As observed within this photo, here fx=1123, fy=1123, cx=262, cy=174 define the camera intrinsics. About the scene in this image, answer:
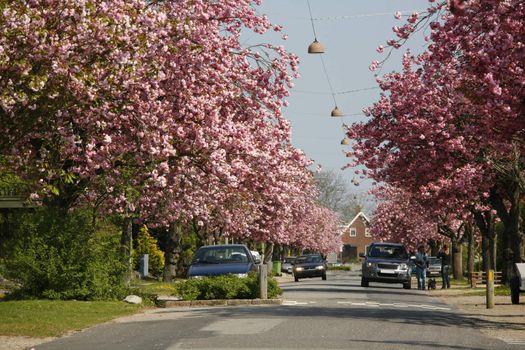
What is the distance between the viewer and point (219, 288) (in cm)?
2766

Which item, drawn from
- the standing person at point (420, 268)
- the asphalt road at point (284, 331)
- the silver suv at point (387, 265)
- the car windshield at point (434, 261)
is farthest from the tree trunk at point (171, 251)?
the car windshield at point (434, 261)

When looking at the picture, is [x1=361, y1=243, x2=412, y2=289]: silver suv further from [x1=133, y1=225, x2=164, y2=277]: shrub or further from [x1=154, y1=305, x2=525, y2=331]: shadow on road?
[x1=133, y1=225, x2=164, y2=277]: shrub

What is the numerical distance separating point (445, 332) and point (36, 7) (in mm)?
8431

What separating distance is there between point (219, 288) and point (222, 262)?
231 centimetres

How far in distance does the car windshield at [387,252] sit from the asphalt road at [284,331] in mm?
20311

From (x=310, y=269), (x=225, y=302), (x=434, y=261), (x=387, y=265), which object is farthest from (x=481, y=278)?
(x=225, y=302)

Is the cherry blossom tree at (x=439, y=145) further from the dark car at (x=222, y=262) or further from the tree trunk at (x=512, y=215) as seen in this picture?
the dark car at (x=222, y=262)

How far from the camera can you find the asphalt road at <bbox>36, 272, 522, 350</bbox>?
1538 cm

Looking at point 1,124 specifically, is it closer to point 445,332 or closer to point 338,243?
point 445,332

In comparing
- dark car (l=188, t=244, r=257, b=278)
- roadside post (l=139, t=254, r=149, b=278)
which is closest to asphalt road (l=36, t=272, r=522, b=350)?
dark car (l=188, t=244, r=257, b=278)

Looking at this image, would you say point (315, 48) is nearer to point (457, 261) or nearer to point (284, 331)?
point (284, 331)

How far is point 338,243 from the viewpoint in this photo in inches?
6196

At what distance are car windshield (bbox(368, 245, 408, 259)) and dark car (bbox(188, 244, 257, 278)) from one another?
601 inches

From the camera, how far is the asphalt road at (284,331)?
15383mm
